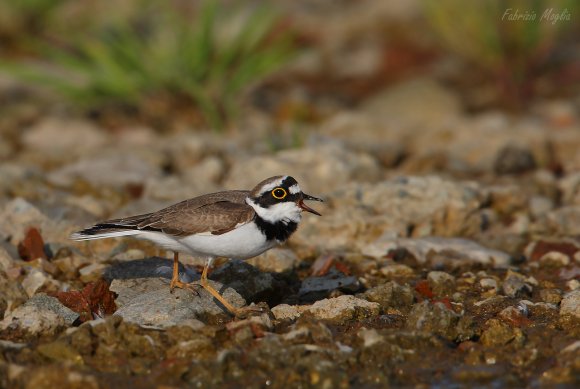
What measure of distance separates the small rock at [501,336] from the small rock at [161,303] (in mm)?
1935

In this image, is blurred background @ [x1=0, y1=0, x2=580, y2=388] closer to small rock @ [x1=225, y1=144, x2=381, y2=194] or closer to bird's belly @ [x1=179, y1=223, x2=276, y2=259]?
small rock @ [x1=225, y1=144, x2=381, y2=194]

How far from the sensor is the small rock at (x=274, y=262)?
8.45 meters

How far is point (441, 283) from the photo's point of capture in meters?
8.03

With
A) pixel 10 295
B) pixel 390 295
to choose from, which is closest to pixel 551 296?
pixel 390 295

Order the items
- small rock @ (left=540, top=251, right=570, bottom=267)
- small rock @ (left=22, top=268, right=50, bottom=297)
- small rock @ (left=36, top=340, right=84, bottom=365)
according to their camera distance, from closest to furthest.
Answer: small rock @ (left=36, top=340, right=84, bottom=365), small rock @ (left=22, top=268, right=50, bottom=297), small rock @ (left=540, top=251, right=570, bottom=267)

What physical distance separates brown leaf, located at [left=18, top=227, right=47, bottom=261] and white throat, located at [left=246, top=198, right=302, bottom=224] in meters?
2.21

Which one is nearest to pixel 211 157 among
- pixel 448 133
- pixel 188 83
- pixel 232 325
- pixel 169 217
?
pixel 188 83

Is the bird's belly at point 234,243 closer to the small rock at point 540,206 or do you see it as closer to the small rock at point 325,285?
the small rock at point 325,285

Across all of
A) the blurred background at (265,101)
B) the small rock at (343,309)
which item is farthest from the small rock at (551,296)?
the blurred background at (265,101)

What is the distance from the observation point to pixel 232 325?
659 centimetres

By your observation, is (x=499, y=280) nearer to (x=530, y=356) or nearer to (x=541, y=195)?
(x=530, y=356)

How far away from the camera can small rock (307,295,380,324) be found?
23.4 ft

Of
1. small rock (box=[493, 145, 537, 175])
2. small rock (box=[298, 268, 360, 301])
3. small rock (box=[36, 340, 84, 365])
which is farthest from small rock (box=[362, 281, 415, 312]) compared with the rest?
small rock (box=[493, 145, 537, 175])

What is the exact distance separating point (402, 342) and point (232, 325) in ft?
3.92
